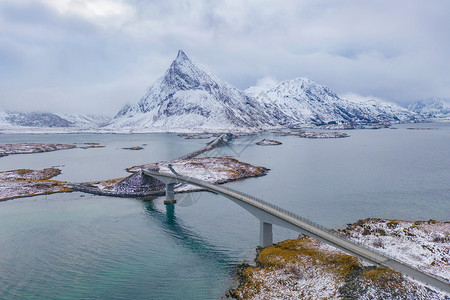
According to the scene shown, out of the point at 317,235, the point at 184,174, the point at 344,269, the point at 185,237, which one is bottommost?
the point at 185,237

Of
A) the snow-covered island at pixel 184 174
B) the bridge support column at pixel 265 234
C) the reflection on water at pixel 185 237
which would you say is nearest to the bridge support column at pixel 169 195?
the reflection on water at pixel 185 237

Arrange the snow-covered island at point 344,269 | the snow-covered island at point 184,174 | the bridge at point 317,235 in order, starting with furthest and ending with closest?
1. the snow-covered island at point 184,174
2. the snow-covered island at point 344,269
3. the bridge at point 317,235

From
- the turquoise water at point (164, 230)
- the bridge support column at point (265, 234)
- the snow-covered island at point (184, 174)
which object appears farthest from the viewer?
the snow-covered island at point (184, 174)

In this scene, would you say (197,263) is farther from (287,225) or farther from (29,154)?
(29,154)

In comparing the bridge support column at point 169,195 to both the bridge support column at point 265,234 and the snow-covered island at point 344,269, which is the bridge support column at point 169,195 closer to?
the bridge support column at point 265,234

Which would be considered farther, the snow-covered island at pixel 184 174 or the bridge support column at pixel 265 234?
the snow-covered island at pixel 184 174

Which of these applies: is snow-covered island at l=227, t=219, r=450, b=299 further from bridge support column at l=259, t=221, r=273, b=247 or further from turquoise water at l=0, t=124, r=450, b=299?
turquoise water at l=0, t=124, r=450, b=299

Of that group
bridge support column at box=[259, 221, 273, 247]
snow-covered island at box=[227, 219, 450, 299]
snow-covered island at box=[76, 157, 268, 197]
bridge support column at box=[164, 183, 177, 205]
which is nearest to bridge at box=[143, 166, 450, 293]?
bridge support column at box=[259, 221, 273, 247]

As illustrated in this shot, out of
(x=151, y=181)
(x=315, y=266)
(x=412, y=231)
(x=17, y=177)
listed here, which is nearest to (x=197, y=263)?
(x=315, y=266)

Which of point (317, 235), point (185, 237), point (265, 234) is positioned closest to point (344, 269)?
point (317, 235)

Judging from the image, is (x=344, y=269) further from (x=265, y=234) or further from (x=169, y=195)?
(x=169, y=195)
